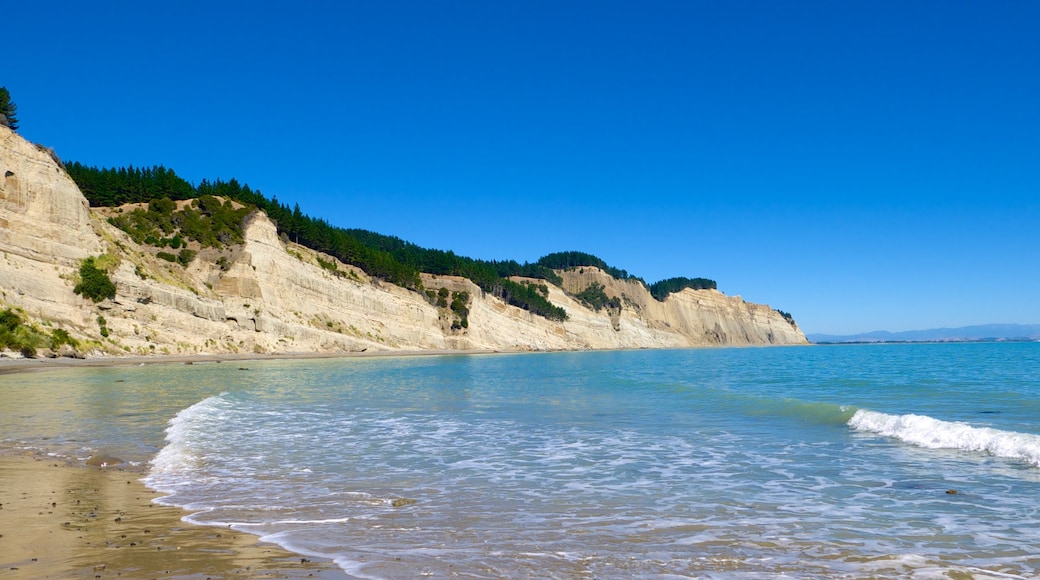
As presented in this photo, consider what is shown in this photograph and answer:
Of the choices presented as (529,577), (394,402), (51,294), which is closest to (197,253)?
(51,294)

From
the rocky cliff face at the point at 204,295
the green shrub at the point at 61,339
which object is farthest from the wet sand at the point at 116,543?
the rocky cliff face at the point at 204,295

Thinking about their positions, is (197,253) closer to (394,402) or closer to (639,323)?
(394,402)

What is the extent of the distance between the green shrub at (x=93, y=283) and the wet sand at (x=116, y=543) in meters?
44.8

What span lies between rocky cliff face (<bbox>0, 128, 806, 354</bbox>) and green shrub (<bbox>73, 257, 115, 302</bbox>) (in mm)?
497

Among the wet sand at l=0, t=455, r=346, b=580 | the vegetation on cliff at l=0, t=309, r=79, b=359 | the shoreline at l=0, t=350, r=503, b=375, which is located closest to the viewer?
the wet sand at l=0, t=455, r=346, b=580

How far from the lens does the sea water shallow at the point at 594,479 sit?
255 inches

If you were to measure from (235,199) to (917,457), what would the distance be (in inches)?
3075

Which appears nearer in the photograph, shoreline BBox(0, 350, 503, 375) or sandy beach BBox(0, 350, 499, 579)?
sandy beach BBox(0, 350, 499, 579)

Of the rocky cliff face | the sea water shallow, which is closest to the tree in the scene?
the rocky cliff face

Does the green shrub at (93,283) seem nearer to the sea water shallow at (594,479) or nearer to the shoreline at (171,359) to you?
the shoreline at (171,359)

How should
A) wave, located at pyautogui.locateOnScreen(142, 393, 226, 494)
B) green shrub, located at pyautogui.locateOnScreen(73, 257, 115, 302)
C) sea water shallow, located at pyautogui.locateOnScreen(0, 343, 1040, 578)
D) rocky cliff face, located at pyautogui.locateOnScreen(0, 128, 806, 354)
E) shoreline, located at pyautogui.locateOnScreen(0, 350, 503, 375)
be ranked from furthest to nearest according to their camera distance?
1. green shrub, located at pyautogui.locateOnScreen(73, 257, 115, 302)
2. rocky cliff face, located at pyautogui.locateOnScreen(0, 128, 806, 354)
3. shoreline, located at pyautogui.locateOnScreen(0, 350, 503, 375)
4. wave, located at pyautogui.locateOnScreen(142, 393, 226, 494)
5. sea water shallow, located at pyautogui.locateOnScreen(0, 343, 1040, 578)

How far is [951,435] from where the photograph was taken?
45.7 feet

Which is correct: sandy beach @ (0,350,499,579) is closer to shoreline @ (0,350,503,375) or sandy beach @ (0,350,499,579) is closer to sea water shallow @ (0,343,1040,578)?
sea water shallow @ (0,343,1040,578)

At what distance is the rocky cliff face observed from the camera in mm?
46844
